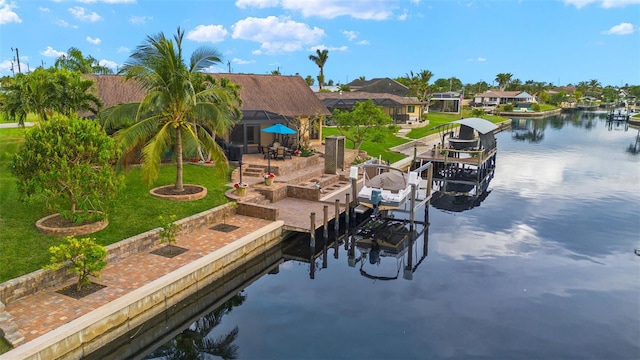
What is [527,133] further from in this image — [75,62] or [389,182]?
[75,62]

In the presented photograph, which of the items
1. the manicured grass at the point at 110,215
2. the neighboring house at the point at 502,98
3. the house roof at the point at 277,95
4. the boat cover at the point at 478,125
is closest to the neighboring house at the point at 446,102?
the neighboring house at the point at 502,98

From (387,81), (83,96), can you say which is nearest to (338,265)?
(83,96)

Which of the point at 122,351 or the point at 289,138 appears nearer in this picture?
the point at 122,351

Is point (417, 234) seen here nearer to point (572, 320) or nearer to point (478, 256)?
point (478, 256)

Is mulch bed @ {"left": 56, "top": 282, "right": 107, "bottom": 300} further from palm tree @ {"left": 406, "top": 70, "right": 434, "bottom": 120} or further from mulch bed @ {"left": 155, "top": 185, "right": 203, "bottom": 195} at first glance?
palm tree @ {"left": 406, "top": 70, "right": 434, "bottom": 120}

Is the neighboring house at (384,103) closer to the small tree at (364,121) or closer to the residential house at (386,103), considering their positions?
the residential house at (386,103)

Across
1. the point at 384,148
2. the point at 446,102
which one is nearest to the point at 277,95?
the point at 384,148
